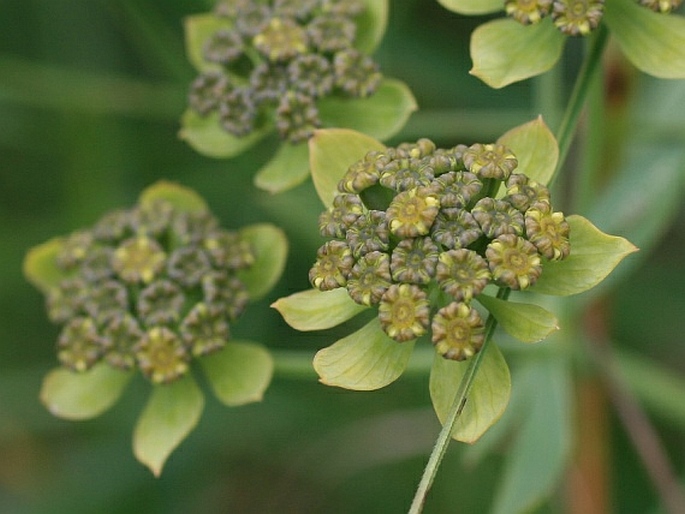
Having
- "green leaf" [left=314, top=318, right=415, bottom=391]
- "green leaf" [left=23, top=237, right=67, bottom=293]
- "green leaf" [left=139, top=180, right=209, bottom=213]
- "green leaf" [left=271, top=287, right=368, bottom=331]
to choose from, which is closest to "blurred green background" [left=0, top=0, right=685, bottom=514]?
"green leaf" [left=139, top=180, right=209, bottom=213]

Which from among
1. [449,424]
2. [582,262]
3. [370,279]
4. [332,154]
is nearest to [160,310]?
[332,154]

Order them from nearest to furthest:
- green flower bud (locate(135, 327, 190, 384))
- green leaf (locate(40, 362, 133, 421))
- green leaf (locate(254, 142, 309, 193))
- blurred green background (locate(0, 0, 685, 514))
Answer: green flower bud (locate(135, 327, 190, 384)) → green leaf (locate(254, 142, 309, 193)) → green leaf (locate(40, 362, 133, 421)) → blurred green background (locate(0, 0, 685, 514))

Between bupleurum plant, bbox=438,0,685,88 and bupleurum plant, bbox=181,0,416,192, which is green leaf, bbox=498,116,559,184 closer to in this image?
bupleurum plant, bbox=438,0,685,88

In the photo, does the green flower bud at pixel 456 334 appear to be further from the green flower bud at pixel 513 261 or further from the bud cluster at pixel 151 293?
the bud cluster at pixel 151 293

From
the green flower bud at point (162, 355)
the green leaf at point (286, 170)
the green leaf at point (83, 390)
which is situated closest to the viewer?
the green flower bud at point (162, 355)

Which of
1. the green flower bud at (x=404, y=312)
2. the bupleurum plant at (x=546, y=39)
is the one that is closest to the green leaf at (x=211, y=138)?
the bupleurum plant at (x=546, y=39)
